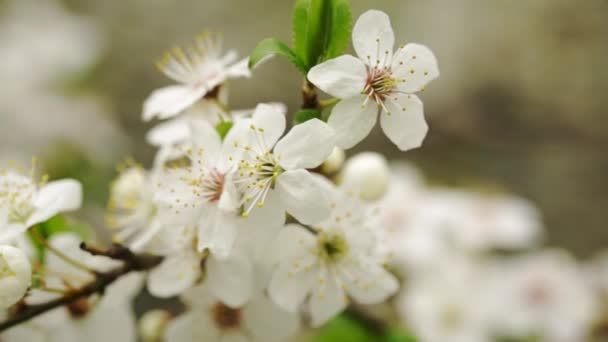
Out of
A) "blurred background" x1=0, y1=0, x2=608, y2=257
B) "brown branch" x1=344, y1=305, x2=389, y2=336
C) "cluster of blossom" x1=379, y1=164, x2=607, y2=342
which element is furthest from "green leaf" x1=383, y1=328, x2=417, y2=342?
"blurred background" x1=0, y1=0, x2=608, y2=257

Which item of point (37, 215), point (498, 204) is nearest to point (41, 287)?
point (37, 215)

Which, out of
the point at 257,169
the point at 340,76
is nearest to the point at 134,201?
the point at 257,169

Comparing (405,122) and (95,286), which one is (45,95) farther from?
(405,122)

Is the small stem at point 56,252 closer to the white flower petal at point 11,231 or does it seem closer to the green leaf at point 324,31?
the white flower petal at point 11,231

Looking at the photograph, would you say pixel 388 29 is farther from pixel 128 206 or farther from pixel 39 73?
pixel 39 73

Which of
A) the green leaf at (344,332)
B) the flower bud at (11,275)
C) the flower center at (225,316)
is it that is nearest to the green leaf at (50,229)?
the flower bud at (11,275)

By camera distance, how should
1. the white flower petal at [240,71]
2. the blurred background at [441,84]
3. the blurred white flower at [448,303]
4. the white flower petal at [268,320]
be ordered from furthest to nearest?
1. the blurred background at [441,84]
2. the blurred white flower at [448,303]
3. the white flower petal at [268,320]
4. the white flower petal at [240,71]
